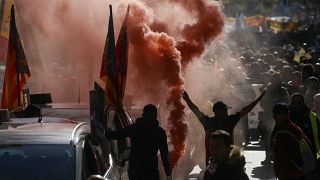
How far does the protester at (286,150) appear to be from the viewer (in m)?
8.81

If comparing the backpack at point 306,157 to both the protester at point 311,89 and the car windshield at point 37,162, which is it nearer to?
the car windshield at point 37,162

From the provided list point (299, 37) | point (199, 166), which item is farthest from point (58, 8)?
point (299, 37)

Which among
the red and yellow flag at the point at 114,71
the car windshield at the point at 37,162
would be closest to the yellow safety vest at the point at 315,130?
the red and yellow flag at the point at 114,71

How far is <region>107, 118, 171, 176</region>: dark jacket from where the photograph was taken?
9.34 metres

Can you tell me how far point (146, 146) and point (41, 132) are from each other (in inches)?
93.9

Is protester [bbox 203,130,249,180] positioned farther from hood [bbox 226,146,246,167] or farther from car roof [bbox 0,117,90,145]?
car roof [bbox 0,117,90,145]

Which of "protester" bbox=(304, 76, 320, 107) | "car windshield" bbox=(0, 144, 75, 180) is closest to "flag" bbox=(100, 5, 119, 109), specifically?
"car windshield" bbox=(0, 144, 75, 180)

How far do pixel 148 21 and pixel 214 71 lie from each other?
4.20 metres

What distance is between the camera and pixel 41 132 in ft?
23.6

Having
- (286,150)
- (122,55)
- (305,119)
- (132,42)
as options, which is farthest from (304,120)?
(132,42)

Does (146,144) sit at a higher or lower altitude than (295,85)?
lower

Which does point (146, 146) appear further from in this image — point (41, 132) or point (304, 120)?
point (41, 132)

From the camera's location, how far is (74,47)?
16812 millimetres

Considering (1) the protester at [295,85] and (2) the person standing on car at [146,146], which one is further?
(1) the protester at [295,85]
